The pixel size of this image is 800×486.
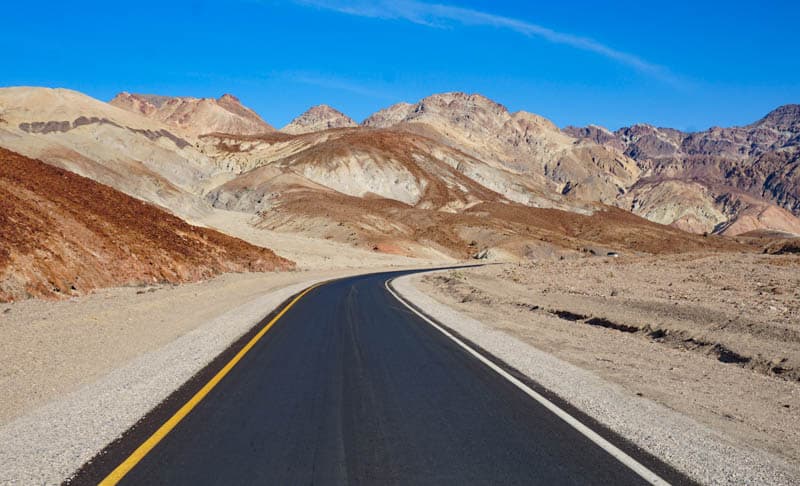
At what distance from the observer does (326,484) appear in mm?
4938

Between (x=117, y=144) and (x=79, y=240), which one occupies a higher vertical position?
(x=117, y=144)

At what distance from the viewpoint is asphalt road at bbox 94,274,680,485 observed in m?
5.21

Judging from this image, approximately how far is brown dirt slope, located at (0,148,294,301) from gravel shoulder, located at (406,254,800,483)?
1467cm

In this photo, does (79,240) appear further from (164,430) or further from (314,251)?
(314,251)

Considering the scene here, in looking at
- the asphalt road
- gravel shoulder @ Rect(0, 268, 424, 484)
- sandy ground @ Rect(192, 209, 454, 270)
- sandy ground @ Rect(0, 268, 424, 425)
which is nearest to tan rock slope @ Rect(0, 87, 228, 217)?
sandy ground @ Rect(192, 209, 454, 270)

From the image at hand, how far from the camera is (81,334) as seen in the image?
1292 centimetres

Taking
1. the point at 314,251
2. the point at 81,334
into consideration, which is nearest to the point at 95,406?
the point at 81,334

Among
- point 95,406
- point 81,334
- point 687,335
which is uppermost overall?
Answer: point 687,335

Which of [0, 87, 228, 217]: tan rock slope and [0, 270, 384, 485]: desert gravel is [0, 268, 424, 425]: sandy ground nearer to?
[0, 270, 384, 485]: desert gravel

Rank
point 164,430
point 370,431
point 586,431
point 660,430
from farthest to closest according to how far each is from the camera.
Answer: point 660,430
point 586,431
point 370,431
point 164,430

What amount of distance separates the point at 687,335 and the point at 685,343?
0.57 m

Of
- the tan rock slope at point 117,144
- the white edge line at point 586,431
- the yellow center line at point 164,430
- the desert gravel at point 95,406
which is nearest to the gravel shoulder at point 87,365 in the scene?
the desert gravel at point 95,406

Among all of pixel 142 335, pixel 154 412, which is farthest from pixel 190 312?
pixel 154 412

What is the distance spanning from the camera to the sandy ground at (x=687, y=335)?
798 centimetres
